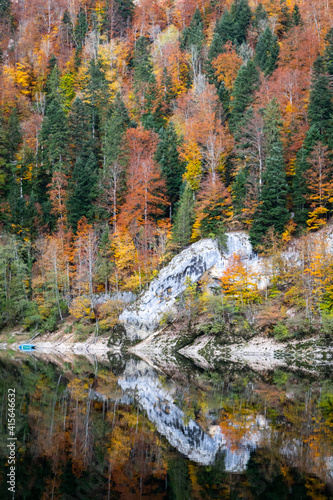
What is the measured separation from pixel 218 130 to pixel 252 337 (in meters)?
27.4

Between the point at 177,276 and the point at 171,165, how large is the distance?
1847 centimetres

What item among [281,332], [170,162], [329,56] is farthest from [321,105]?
[281,332]

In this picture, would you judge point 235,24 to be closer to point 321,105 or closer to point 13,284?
point 321,105

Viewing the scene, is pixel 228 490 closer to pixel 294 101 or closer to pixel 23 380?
pixel 23 380

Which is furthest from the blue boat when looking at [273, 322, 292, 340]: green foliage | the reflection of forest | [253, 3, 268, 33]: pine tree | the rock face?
[253, 3, 268, 33]: pine tree

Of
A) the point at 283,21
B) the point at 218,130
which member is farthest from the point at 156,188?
the point at 283,21

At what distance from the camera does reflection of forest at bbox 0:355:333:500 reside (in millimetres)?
10188

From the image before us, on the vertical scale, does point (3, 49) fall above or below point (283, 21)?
above

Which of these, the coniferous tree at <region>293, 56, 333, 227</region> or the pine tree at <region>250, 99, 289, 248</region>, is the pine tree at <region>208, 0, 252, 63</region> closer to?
the coniferous tree at <region>293, 56, 333, 227</region>

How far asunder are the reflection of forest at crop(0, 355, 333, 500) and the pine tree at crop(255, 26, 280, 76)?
51.0 m

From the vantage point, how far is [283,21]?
246 ft

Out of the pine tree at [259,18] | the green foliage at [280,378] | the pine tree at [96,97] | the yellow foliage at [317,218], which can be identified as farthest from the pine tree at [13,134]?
the green foliage at [280,378]

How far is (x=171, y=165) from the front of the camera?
58.9 meters

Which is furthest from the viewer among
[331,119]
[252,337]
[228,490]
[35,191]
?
[35,191]
